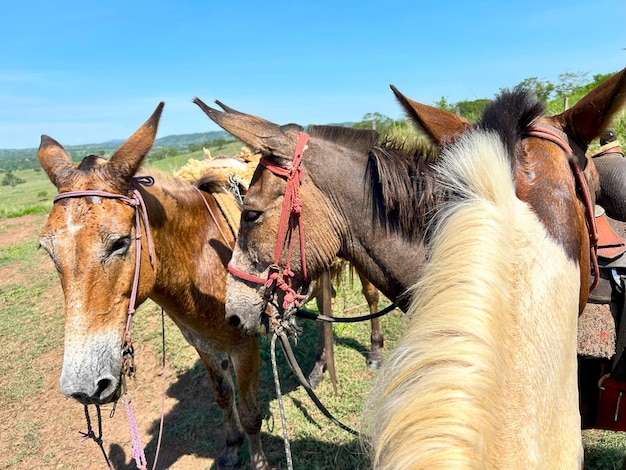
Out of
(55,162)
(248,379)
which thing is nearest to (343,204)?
(55,162)

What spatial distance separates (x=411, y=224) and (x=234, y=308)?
3.25 ft

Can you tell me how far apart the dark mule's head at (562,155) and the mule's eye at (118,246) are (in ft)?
6.10

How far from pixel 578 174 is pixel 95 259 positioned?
7.09 ft

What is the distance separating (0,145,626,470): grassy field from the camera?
132 inches

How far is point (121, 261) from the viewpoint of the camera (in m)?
2.03

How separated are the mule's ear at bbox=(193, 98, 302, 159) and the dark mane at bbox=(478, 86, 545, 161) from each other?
2.80ft

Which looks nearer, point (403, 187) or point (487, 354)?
→ point (487, 354)

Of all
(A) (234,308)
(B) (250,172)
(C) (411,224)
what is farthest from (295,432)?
(C) (411,224)

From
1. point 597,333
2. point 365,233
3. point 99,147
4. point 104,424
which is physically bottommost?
point 104,424

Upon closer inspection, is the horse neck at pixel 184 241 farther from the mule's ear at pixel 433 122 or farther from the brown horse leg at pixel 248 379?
the mule's ear at pixel 433 122

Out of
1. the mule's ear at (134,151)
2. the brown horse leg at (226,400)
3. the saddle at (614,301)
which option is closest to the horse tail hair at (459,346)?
the saddle at (614,301)

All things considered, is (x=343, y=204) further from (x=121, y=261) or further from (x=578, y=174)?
(x=121, y=261)

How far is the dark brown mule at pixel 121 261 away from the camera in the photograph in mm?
1856

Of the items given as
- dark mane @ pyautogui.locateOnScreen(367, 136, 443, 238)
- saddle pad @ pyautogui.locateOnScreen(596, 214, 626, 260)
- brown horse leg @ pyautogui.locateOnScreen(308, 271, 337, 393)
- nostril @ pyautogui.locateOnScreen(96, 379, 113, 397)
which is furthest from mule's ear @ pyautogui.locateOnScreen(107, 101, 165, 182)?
saddle pad @ pyautogui.locateOnScreen(596, 214, 626, 260)
